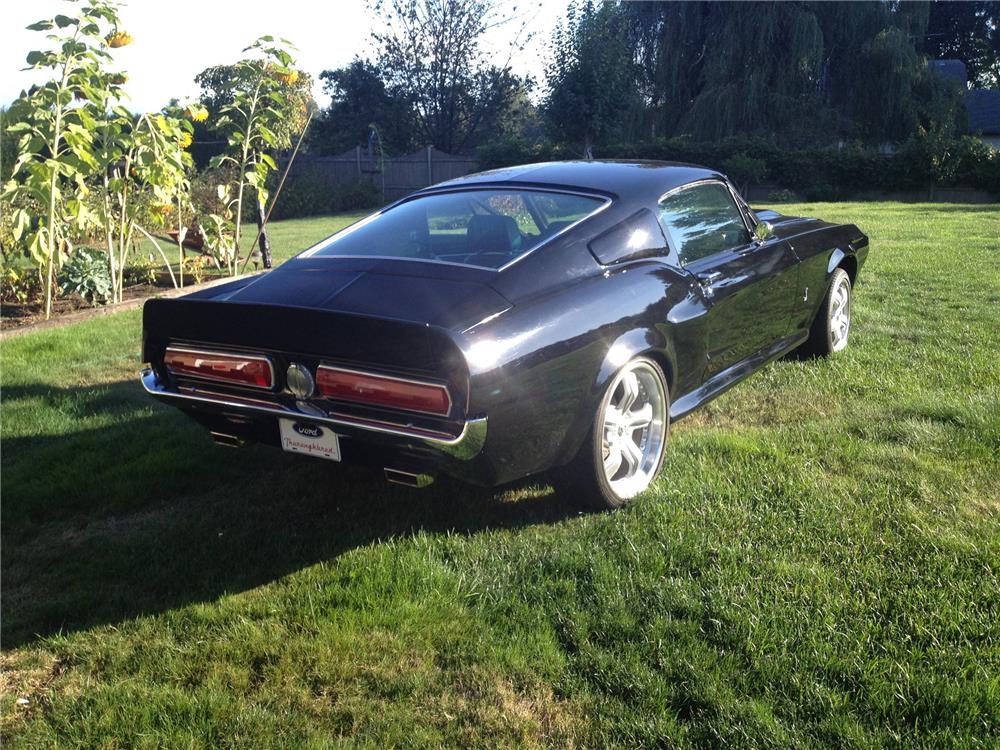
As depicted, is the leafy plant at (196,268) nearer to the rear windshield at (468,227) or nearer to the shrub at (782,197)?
the rear windshield at (468,227)

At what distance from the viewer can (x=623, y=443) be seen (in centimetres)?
343

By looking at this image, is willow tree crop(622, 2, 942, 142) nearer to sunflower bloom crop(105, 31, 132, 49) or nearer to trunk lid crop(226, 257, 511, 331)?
sunflower bloom crop(105, 31, 132, 49)

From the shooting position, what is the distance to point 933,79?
78.6 ft

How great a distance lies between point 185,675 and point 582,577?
126 cm

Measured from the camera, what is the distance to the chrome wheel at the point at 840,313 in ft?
17.7

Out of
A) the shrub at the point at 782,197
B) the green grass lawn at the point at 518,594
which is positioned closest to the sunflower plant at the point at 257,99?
the green grass lawn at the point at 518,594

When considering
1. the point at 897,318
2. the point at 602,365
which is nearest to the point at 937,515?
the point at 602,365

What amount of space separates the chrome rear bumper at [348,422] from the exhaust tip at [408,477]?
0.53ft

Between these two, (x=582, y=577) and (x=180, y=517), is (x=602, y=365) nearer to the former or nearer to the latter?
(x=582, y=577)

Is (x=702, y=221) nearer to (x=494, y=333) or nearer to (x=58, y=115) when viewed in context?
(x=494, y=333)

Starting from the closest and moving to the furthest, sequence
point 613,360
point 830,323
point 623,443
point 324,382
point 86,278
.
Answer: point 324,382 → point 613,360 → point 623,443 → point 830,323 → point 86,278

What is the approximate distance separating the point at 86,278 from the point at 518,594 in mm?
6404

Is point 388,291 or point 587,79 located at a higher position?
point 587,79

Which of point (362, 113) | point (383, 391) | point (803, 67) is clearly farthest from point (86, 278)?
point (362, 113)
